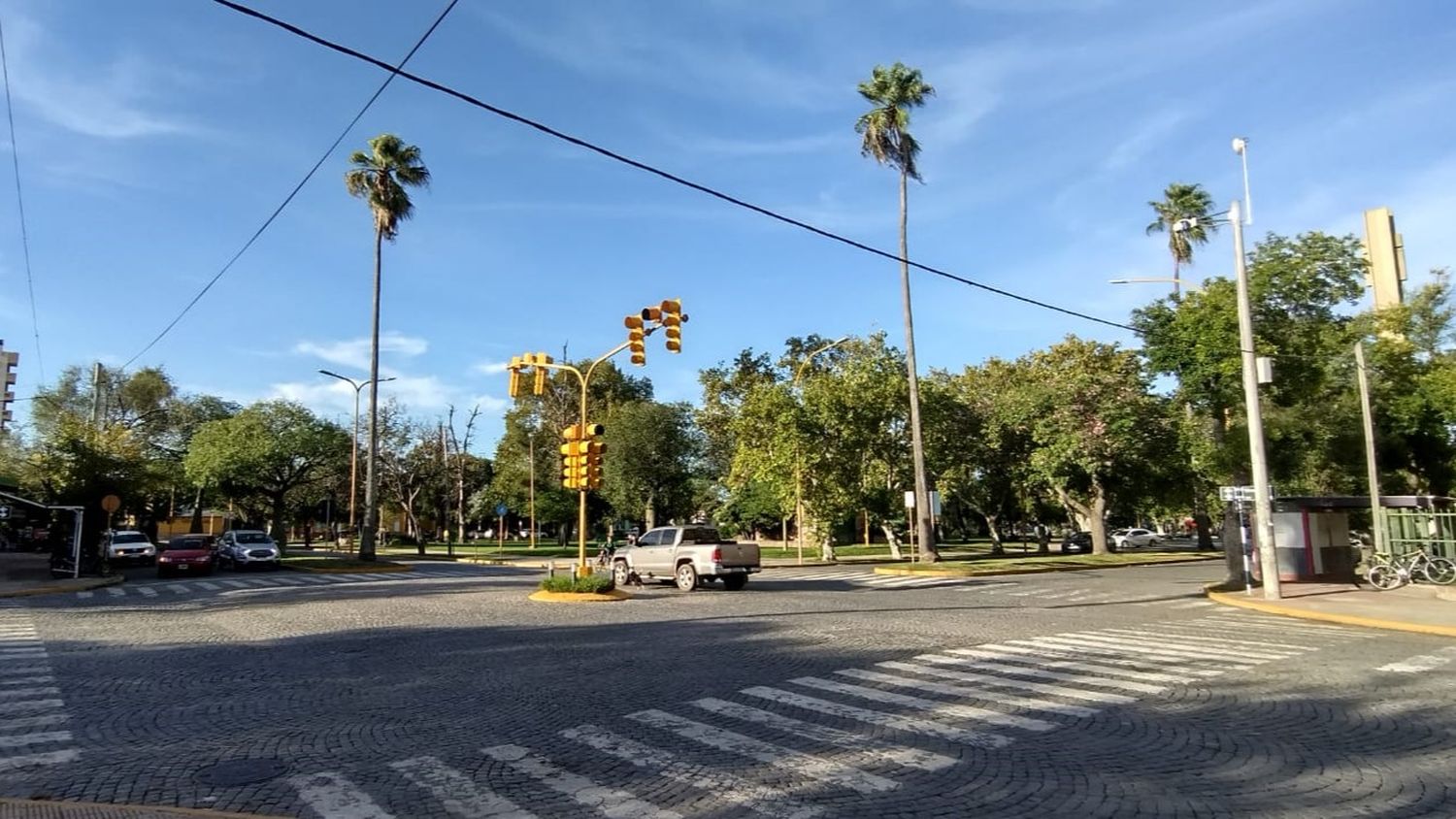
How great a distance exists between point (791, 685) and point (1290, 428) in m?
26.6

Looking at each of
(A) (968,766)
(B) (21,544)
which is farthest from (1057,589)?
(B) (21,544)

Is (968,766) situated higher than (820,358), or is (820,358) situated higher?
(820,358)

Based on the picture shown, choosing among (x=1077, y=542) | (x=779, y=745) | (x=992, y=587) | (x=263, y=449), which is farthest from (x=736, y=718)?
→ (x=1077, y=542)

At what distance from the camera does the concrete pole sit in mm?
19578

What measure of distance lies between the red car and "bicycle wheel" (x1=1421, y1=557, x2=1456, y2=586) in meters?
37.0

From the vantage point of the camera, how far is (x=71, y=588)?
25.5m

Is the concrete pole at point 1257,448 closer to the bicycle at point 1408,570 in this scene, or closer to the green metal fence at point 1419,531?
the bicycle at point 1408,570

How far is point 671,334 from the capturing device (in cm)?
1744

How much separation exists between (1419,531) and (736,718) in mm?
22599

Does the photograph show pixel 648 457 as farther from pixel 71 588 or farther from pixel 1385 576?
pixel 1385 576

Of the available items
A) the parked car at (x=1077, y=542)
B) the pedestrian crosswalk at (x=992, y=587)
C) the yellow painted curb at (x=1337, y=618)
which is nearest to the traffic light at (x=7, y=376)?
the pedestrian crosswalk at (x=992, y=587)

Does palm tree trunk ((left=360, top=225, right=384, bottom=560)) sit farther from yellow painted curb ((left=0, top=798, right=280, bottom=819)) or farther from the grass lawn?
yellow painted curb ((left=0, top=798, right=280, bottom=819))

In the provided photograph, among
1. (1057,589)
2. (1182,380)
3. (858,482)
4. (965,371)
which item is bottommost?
(1057,589)

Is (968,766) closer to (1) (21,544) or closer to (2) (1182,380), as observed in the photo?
(2) (1182,380)
